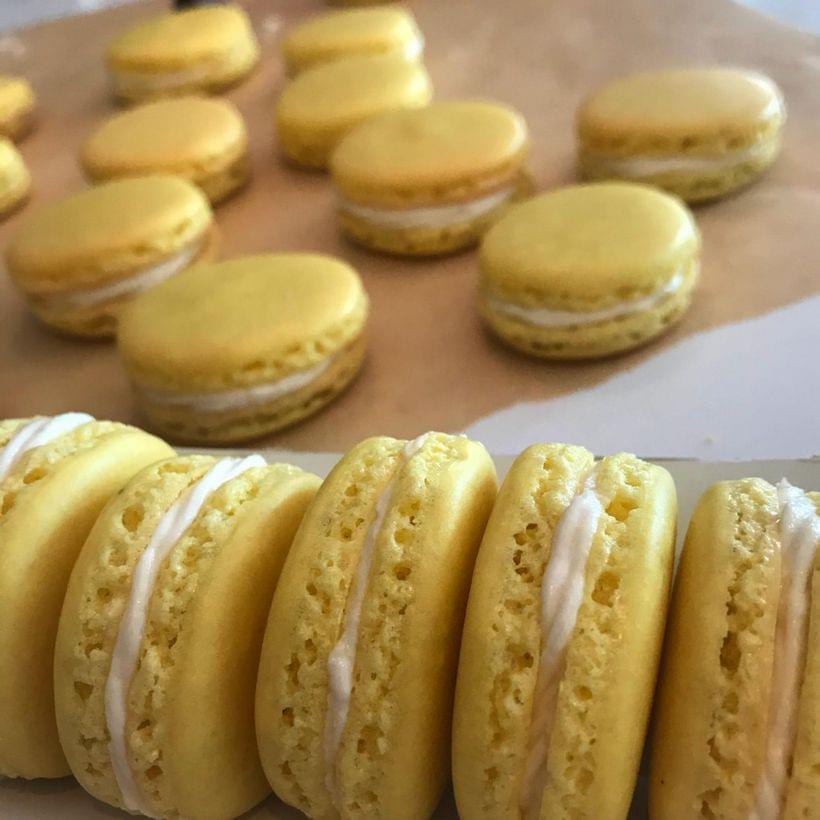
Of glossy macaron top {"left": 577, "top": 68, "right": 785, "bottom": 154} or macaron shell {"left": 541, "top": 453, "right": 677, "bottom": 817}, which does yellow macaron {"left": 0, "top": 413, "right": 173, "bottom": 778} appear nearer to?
macaron shell {"left": 541, "top": 453, "right": 677, "bottom": 817}

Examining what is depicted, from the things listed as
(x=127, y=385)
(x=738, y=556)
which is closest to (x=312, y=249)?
(x=127, y=385)

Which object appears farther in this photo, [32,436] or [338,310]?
[338,310]

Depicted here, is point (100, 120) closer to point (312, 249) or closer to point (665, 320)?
point (312, 249)

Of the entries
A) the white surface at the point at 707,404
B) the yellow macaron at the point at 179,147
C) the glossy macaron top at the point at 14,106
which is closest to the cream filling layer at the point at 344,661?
the white surface at the point at 707,404

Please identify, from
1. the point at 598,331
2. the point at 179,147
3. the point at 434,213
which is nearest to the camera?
the point at 598,331

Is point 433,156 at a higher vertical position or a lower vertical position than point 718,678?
lower

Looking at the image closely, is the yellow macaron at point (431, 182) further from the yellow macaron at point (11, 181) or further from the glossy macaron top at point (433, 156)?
the yellow macaron at point (11, 181)

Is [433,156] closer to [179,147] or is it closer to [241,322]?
[241,322]

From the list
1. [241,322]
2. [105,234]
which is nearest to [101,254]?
[105,234]

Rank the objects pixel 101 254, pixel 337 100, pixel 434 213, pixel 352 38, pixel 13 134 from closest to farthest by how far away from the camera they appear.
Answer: pixel 101 254, pixel 434 213, pixel 337 100, pixel 352 38, pixel 13 134
